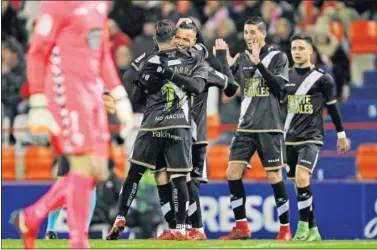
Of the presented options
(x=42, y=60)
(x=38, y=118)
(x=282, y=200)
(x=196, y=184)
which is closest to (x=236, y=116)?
(x=282, y=200)

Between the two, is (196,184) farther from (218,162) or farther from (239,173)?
(218,162)

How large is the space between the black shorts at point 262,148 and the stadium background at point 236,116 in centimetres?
119

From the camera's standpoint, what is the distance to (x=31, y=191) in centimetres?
1788

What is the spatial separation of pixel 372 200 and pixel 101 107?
24.8 feet

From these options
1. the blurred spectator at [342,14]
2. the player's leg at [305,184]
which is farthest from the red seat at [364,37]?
the player's leg at [305,184]

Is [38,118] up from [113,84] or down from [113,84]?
down

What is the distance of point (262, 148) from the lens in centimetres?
1395

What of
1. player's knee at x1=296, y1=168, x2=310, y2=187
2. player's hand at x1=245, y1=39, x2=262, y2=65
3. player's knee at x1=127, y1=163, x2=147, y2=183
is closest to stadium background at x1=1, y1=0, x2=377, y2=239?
player's hand at x1=245, y1=39, x2=262, y2=65

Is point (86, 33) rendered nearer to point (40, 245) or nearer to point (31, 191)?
point (40, 245)

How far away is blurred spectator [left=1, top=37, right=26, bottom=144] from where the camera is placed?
20.5 metres

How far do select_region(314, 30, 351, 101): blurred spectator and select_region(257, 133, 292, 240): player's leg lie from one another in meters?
6.98

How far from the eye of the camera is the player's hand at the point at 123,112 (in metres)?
9.97

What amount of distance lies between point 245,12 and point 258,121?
8084 millimetres

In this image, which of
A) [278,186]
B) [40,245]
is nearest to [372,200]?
[278,186]
